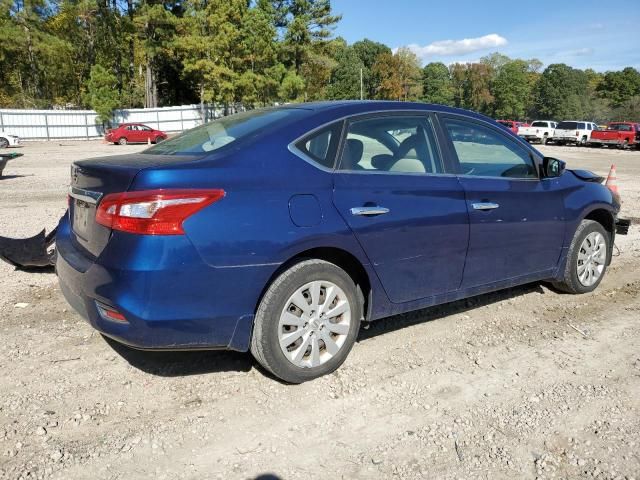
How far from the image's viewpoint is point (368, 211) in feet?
11.3

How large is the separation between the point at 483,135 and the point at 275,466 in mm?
3024

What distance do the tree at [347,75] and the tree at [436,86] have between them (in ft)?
54.2

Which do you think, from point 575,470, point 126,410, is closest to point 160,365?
point 126,410

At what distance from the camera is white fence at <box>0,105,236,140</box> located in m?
41.1

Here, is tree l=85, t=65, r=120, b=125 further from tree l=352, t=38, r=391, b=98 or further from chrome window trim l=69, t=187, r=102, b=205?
tree l=352, t=38, r=391, b=98

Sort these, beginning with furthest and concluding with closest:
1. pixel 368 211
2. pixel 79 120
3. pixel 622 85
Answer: pixel 622 85, pixel 79 120, pixel 368 211

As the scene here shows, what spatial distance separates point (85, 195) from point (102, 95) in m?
45.2

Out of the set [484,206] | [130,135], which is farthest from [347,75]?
[484,206]

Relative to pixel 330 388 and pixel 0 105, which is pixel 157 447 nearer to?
pixel 330 388

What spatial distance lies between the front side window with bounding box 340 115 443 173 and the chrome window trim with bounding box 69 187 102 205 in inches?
57.4

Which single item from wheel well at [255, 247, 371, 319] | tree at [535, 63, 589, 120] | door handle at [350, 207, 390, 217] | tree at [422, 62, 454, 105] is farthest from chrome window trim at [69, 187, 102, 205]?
tree at [535, 63, 589, 120]

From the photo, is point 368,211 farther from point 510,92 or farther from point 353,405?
point 510,92

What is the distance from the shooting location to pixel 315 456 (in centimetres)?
273

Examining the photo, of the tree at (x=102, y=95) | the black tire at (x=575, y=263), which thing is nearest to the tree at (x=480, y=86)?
the tree at (x=102, y=95)
